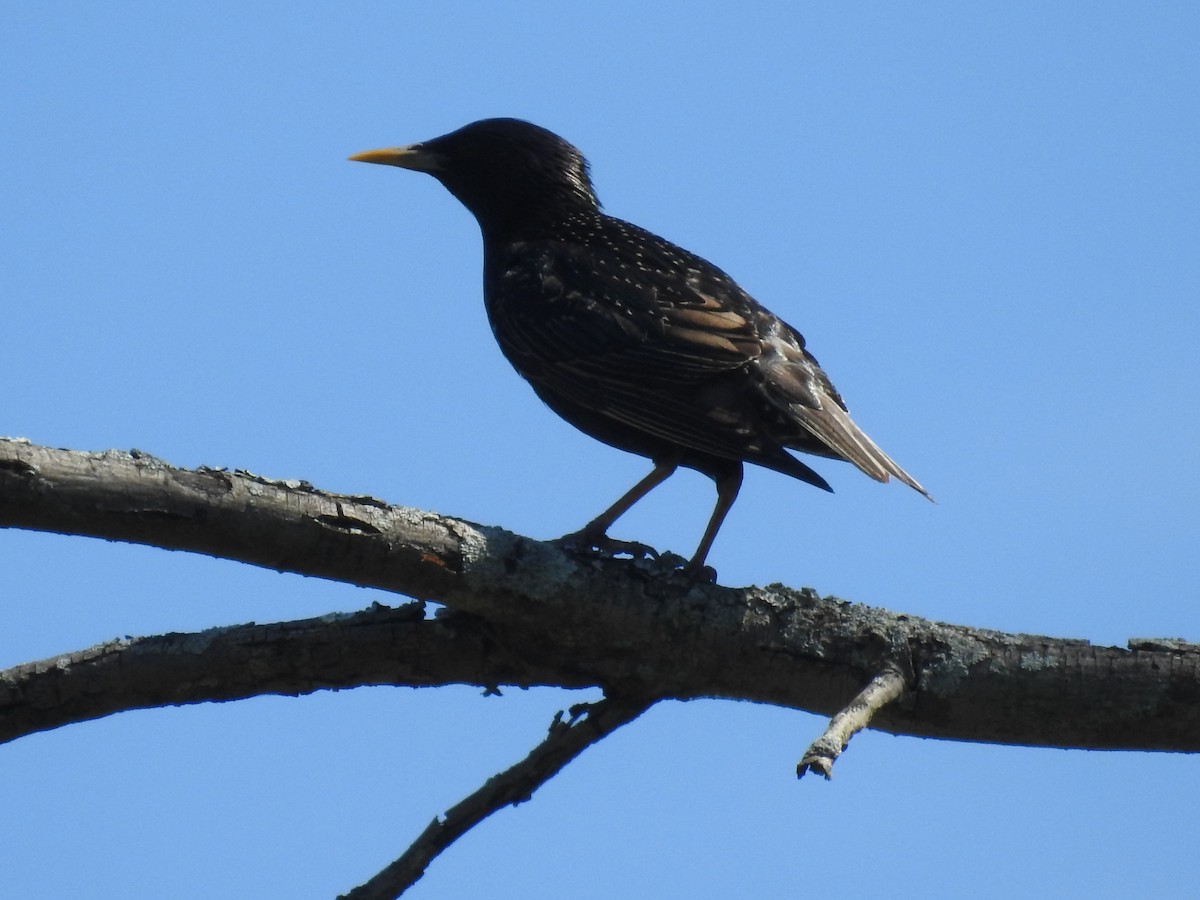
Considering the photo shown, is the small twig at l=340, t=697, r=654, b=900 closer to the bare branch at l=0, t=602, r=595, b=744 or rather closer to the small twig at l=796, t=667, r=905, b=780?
the bare branch at l=0, t=602, r=595, b=744

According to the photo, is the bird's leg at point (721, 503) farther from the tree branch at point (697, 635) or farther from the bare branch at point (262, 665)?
the bare branch at point (262, 665)

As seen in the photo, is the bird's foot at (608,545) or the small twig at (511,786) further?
the bird's foot at (608,545)

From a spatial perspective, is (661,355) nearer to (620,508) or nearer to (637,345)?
(637,345)

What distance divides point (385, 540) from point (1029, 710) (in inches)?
74.4

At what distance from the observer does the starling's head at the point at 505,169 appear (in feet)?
23.9

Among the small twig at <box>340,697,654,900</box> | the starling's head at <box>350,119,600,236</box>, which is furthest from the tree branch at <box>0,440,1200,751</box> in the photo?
the starling's head at <box>350,119,600,236</box>

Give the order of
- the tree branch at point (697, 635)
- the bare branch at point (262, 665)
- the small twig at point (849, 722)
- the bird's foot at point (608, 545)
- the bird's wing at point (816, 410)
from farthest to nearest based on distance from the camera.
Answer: the bird's wing at point (816, 410) → the bird's foot at point (608, 545) → the bare branch at point (262, 665) → the tree branch at point (697, 635) → the small twig at point (849, 722)

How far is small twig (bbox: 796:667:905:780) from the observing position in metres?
3.08

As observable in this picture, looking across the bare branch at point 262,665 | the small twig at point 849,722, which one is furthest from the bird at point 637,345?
the small twig at point 849,722

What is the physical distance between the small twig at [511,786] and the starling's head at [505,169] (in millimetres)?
3461

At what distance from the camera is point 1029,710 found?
419 centimetres

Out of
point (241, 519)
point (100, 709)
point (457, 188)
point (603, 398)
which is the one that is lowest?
point (100, 709)

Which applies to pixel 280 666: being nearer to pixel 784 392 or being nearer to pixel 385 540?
pixel 385 540

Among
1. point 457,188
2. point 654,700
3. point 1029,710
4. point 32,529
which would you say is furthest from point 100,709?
point 457,188
